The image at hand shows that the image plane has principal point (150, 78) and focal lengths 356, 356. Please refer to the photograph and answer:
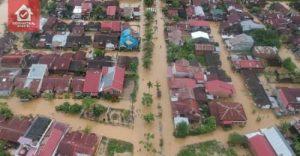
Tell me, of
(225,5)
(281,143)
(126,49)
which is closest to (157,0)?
(225,5)

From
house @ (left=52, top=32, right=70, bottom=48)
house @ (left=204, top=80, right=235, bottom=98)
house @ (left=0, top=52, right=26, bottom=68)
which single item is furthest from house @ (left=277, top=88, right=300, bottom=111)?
house @ (left=0, top=52, right=26, bottom=68)

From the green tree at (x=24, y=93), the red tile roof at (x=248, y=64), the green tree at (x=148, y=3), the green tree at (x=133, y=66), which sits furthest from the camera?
the green tree at (x=148, y=3)

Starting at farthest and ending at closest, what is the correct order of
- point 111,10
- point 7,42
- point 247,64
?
1. point 111,10
2. point 7,42
3. point 247,64

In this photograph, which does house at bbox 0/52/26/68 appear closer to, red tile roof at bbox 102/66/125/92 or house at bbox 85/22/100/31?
red tile roof at bbox 102/66/125/92

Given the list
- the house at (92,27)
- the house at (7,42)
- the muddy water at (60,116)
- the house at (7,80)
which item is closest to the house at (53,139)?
the muddy water at (60,116)

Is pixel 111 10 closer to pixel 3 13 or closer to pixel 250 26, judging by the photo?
pixel 3 13

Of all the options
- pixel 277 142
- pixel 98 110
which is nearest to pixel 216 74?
pixel 277 142

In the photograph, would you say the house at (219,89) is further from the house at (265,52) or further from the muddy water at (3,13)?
the muddy water at (3,13)
